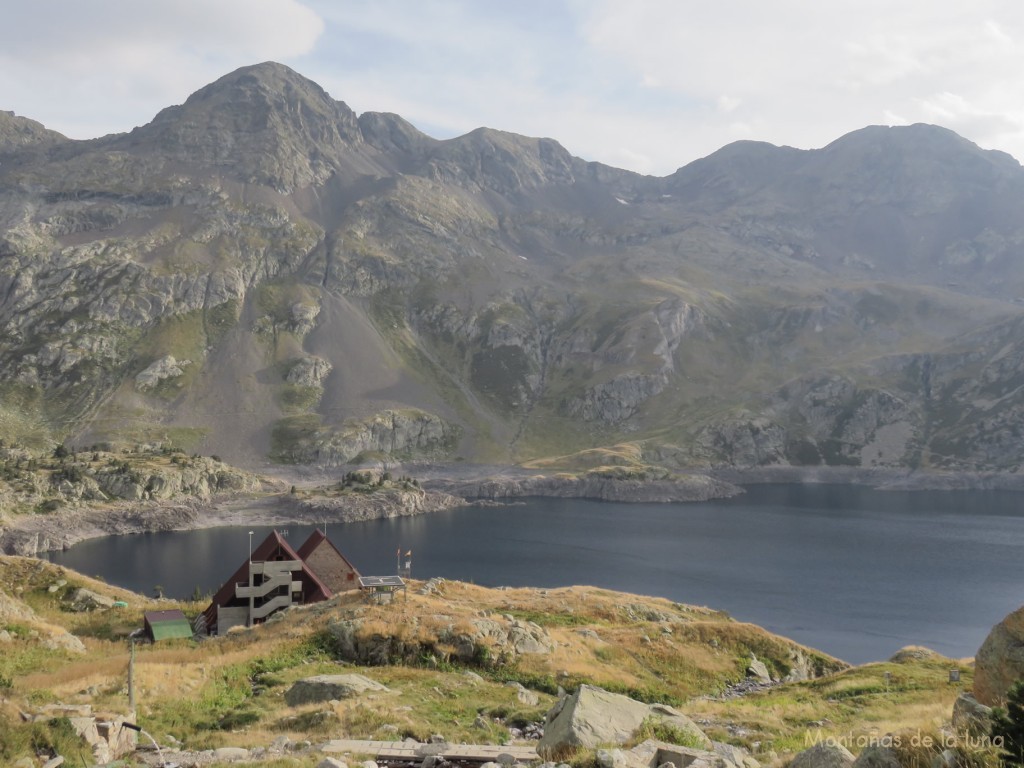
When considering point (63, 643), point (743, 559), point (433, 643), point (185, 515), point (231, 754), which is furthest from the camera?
point (185, 515)

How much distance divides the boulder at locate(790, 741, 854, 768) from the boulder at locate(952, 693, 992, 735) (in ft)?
6.67

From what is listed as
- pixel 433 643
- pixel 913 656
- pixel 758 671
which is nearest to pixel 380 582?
pixel 433 643

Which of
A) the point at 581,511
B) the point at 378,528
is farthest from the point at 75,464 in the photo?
the point at 581,511

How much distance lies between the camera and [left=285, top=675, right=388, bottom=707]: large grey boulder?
27141 millimetres

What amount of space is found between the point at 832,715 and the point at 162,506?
168 m

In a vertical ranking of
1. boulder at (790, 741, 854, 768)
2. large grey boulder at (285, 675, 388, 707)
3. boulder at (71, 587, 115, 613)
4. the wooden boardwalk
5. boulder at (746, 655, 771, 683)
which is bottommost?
boulder at (71, 587, 115, 613)

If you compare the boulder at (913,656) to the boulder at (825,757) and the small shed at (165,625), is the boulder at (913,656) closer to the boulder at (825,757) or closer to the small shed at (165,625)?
the boulder at (825,757)

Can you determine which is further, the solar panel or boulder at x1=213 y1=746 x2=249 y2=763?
the solar panel

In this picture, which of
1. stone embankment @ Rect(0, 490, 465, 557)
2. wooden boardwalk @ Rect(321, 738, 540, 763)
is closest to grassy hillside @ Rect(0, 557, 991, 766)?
wooden boardwalk @ Rect(321, 738, 540, 763)

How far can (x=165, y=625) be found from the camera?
50.0 m

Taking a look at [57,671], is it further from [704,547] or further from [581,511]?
[581,511]

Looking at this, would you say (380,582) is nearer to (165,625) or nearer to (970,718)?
(165,625)

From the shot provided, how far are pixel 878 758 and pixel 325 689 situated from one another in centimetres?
2057

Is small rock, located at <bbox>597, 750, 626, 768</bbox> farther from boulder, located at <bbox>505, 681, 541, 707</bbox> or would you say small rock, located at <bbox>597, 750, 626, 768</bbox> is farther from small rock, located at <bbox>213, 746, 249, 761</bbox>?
boulder, located at <bbox>505, 681, 541, 707</bbox>
